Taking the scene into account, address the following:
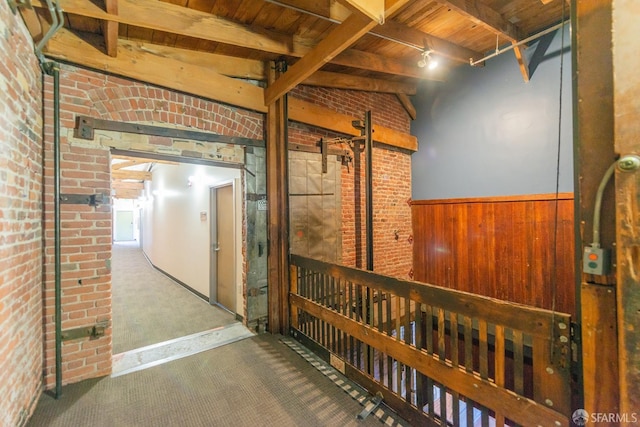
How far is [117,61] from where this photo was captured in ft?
8.12

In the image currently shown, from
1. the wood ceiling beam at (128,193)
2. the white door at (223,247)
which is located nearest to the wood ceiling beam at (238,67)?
the white door at (223,247)

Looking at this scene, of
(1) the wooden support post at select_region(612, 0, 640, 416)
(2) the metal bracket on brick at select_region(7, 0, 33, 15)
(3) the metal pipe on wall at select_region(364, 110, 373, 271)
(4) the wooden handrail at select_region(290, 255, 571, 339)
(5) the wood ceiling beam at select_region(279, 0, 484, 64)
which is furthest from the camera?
(3) the metal pipe on wall at select_region(364, 110, 373, 271)

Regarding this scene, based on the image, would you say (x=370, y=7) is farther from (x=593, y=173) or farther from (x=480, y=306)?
(x=480, y=306)

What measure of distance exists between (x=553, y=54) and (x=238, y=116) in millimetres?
4123

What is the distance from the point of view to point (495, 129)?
167 inches

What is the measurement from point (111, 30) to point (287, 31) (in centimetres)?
152

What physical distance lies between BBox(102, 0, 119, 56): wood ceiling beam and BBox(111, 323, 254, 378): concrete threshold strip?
9.23 feet

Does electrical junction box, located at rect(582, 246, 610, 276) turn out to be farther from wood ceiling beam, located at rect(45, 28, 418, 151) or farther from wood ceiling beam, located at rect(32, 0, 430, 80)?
wood ceiling beam, located at rect(45, 28, 418, 151)

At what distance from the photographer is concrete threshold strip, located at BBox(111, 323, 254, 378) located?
2596 millimetres

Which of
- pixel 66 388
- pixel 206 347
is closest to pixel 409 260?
pixel 206 347

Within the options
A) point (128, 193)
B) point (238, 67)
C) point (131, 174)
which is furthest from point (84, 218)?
point (128, 193)

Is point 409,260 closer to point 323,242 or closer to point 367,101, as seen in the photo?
point 323,242

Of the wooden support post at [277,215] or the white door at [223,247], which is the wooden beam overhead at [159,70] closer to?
the wooden support post at [277,215]

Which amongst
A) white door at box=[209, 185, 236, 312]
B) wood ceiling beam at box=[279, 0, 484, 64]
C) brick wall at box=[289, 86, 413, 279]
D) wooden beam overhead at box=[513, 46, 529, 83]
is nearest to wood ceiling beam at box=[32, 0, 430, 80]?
wood ceiling beam at box=[279, 0, 484, 64]
